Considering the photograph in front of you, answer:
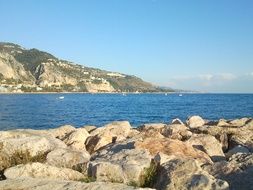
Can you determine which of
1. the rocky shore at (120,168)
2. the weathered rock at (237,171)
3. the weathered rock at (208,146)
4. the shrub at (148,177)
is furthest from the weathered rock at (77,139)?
the weathered rock at (237,171)

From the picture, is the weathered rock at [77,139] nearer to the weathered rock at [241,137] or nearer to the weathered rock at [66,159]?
the weathered rock at [66,159]

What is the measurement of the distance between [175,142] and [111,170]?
4.52 meters

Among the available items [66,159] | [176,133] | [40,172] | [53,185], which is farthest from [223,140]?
[53,185]

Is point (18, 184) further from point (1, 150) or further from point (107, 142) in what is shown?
point (107, 142)

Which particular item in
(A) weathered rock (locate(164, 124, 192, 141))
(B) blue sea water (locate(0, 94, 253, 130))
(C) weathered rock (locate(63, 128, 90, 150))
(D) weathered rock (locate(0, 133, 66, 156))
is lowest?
(B) blue sea water (locate(0, 94, 253, 130))

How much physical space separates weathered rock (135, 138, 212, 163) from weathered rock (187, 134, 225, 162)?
1.95 m

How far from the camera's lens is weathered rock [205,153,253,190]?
10.4m

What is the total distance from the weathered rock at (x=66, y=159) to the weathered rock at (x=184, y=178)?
7.50ft

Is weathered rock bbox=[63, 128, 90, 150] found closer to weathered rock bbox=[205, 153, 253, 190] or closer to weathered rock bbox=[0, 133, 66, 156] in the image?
weathered rock bbox=[0, 133, 66, 156]

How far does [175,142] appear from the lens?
48.0 feet

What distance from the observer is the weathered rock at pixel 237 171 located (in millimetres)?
10398

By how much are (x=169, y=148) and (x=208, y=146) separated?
3.27 m

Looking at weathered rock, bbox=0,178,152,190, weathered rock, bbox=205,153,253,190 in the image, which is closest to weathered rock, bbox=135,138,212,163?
weathered rock, bbox=205,153,253,190

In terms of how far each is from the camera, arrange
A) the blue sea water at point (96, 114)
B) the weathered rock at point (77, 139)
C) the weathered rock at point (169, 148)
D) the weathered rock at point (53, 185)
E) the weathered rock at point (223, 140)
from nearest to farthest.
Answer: the weathered rock at point (53, 185)
the weathered rock at point (169, 148)
the weathered rock at point (77, 139)
the weathered rock at point (223, 140)
the blue sea water at point (96, 114)
